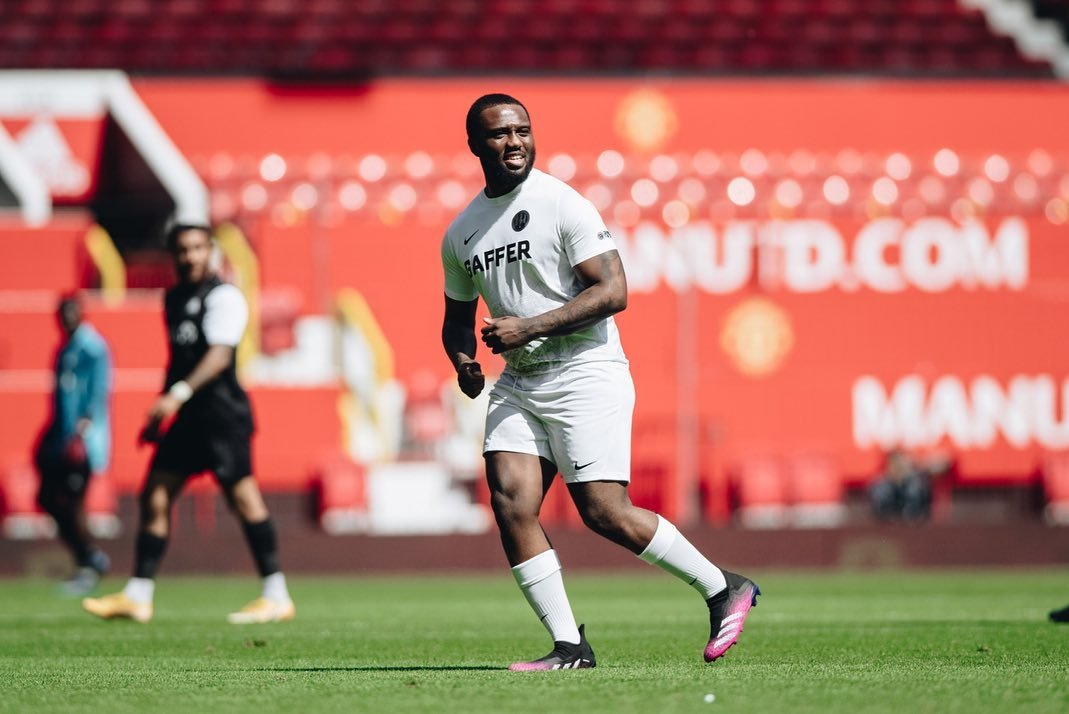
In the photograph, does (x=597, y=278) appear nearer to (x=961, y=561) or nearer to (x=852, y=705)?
(x=852, y=705)

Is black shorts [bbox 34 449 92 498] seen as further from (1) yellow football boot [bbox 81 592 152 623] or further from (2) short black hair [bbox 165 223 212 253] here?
(2) short black hair [bbox 165 223 212 253]

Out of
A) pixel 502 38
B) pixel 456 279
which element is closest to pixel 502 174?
pixel 456 279

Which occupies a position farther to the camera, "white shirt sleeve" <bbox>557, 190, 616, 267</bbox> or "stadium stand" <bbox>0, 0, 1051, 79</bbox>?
"stadium stand" <bbox>0, 0, 1051, 79</bbox>

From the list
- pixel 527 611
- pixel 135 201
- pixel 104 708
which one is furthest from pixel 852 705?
pixel 135 201

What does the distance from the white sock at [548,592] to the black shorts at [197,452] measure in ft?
11.0

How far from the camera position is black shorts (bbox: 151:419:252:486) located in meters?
Result: 9.65

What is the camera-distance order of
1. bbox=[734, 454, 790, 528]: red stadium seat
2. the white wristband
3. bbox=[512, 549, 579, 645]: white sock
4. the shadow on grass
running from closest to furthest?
bbox=[512, 549, 579, 645]: white sock → the shadow on grass → the white wristband → bbox=[734, 454, 790, 528]: red stadium seat

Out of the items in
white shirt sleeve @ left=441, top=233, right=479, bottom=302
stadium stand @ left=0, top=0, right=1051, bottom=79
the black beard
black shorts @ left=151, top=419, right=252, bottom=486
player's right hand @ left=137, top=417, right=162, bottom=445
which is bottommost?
black shorts @ left=151, top=419, right=252, bottom=486

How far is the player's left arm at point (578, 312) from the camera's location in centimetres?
639

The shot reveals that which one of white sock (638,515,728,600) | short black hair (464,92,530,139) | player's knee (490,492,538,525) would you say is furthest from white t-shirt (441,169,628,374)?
white sock (638,515,728,600)

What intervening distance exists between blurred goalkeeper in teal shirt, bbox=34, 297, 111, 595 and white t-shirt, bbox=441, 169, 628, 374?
6.77 meters

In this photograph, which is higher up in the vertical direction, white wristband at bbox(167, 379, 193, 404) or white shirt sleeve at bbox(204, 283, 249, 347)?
white shirt sleeve at bbox(204, 283, 249, 347)

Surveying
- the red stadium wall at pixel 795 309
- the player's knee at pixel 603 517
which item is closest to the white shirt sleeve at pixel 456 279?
the player's knee at pixel 603 517

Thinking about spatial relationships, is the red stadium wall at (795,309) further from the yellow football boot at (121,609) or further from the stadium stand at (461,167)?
the yellow football boot at (121,609)
